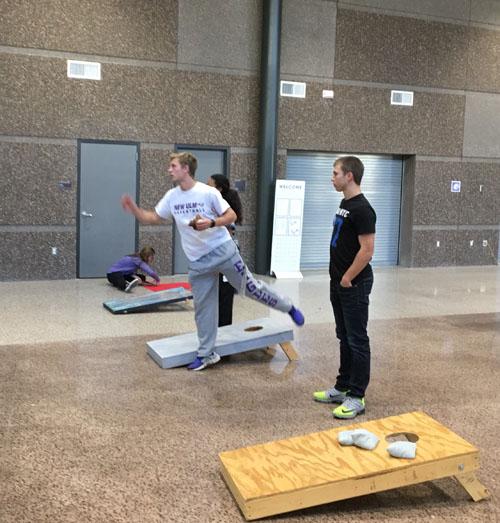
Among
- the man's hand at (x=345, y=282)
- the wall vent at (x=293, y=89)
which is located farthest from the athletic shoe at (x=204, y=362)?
the wall vent at (x=293, y=89)

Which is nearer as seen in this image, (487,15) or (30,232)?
(30,232)

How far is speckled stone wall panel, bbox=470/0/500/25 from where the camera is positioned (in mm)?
12922

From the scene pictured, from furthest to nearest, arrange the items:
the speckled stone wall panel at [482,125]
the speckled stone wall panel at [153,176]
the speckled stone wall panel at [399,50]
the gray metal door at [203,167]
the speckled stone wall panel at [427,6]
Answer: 1. the speckled stone wall panel at [482,125]
2. the speckled stone wall panel at [427,6]
3. the speckled stone wall panel at [399,50]
4. the gray metal door at [203,167]
5. the speckled stone wall panel at [153,176]

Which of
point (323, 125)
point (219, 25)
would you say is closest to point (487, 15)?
point (323, 125)

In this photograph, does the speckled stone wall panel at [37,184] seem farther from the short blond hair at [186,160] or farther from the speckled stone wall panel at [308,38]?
the short blond hair at [186,160]

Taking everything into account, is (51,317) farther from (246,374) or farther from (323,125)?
(323,125)

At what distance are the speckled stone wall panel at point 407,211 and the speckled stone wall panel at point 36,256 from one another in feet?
21.3

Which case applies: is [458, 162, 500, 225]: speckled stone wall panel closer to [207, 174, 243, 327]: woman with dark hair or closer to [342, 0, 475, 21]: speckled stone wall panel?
[342, 0, 475, 21]: speckled stone wall panel

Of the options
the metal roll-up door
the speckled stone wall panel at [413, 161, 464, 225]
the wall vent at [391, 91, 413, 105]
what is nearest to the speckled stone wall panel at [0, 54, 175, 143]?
the metal roll-up door

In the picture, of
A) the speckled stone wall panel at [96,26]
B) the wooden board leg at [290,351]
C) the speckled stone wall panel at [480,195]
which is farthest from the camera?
the speckled stone wall panel at [480,195]

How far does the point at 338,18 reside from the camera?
11.7 m

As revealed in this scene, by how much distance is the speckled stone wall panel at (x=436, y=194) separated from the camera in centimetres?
1288

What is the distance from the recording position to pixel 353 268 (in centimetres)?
413

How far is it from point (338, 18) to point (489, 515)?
10306mm
